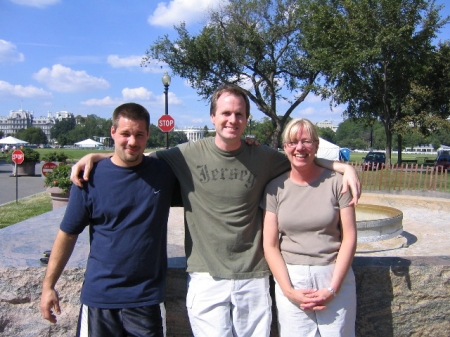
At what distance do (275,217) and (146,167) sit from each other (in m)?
0.79

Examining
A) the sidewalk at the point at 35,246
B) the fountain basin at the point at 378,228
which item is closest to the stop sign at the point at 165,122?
the sidewalk at the point at 35,246

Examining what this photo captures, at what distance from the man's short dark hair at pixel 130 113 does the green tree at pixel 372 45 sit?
80.6 ft

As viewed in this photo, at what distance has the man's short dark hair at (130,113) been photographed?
2439 millimetres

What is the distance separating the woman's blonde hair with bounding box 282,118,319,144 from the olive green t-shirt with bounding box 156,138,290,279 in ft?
0.73

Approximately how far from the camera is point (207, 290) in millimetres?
2496

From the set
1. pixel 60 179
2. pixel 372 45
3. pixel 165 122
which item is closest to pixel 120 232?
pixel 60 179

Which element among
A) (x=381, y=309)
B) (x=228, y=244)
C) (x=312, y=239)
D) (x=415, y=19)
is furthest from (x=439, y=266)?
(x=415, y=19)

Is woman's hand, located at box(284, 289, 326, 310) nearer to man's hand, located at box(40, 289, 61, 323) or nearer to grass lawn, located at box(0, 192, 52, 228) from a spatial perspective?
man's hand, located at box(40, 289, 61, 323)

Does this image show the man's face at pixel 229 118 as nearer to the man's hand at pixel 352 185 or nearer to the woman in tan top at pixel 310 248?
the woman in tan top at pixel 310 248

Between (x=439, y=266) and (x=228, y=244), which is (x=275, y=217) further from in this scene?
(x=439, y=266)

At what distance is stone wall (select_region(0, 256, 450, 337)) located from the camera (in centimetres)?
289

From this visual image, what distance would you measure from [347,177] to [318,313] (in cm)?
77

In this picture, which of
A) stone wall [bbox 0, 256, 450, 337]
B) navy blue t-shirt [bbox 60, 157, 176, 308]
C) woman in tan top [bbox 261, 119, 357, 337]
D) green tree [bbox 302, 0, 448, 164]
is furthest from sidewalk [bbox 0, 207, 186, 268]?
green tree [bbox 302, 0, 448, 164]

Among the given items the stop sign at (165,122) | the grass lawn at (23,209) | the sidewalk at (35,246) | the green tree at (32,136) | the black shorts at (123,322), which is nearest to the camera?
the black shorts at (123,322)
